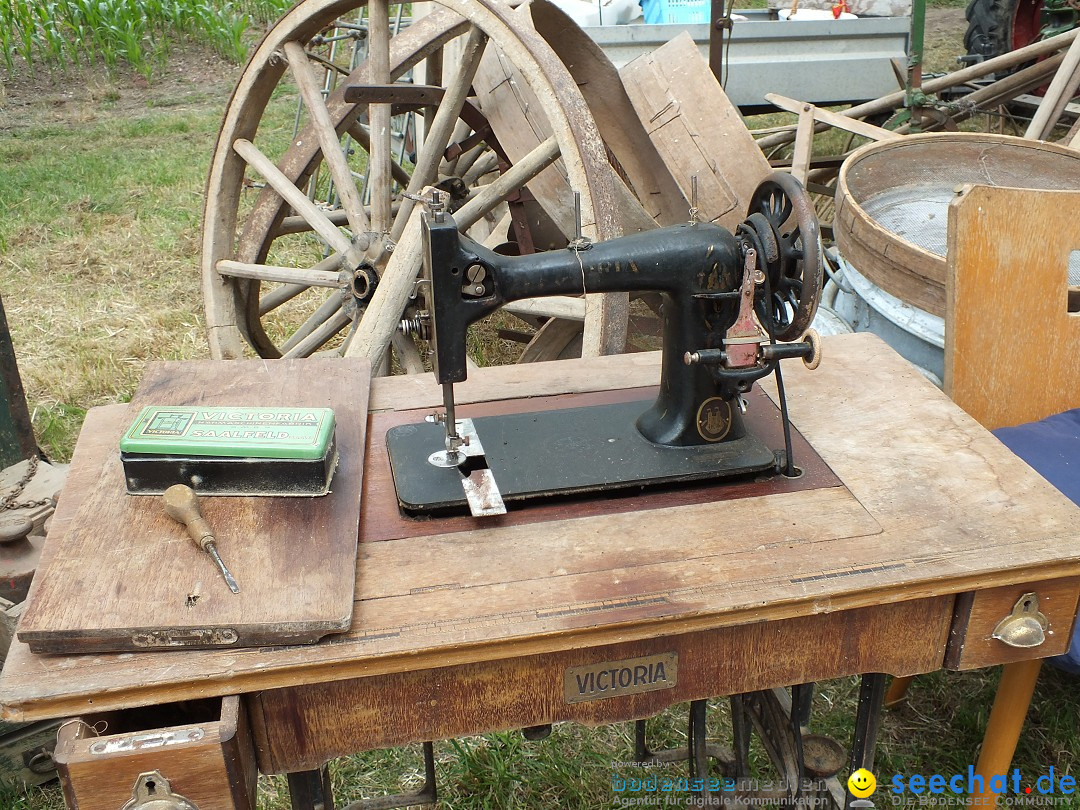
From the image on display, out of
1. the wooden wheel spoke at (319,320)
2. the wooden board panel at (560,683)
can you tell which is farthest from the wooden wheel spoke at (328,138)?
the wooden board panel at (560,683)

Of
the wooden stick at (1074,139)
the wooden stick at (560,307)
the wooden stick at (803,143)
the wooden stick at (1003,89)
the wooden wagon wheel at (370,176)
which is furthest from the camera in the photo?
the wooden stick at (1003,89)

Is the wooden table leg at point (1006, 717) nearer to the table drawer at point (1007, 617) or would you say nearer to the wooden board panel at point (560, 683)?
the table drawer at point (1007, 617)

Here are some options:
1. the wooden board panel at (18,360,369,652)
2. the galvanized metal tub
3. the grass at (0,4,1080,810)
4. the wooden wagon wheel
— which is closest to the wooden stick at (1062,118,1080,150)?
the galvanized metal tub

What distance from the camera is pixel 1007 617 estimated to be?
53.8 inches

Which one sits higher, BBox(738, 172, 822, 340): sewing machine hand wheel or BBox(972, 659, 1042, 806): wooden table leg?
BBox(738, 172, 822, 340): sewing machine hand wheel

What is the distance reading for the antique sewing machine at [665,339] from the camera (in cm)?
138

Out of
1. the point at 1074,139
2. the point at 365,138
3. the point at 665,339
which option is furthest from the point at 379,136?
the point at 1074,139

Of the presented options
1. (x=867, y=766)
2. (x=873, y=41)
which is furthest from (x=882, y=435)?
(x=873, y=41)

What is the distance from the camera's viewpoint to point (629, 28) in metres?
4.72

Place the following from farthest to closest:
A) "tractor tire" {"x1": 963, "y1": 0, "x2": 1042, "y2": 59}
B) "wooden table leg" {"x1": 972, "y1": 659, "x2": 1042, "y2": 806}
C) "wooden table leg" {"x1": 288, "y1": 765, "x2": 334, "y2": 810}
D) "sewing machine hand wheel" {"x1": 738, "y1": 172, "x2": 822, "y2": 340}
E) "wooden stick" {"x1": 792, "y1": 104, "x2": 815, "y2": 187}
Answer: "tractor tire" {"x1": 963, "y1": 0, "x2": 1042, "y2": 59} < "wooden stick" {"x1": 792, "y1": 104, "x2": 815, "y2": 187} < "wooden table leg" {"x1": 972, "y1": 659, "x2": 1042, "y2": 806} < "wooden table leg" {"x1": 288, "y1": 765, "x2": 334, "y2": 810} < "sewing machine hand wheel" {"x1": 738, "y1": 172, "x2": 822, "y2": 340}

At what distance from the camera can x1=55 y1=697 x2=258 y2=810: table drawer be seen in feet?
Result: 3.52

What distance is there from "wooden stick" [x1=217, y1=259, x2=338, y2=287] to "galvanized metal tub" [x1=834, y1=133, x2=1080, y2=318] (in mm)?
1410

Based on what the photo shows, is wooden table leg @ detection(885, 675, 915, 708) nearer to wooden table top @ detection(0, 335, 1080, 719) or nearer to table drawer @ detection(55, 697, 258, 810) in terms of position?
wooden table top @ detection(0, 335, 1080, 719)

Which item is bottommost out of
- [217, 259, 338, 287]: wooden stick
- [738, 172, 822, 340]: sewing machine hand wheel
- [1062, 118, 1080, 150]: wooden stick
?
[217, 259, 338, 287]: wooden stick
